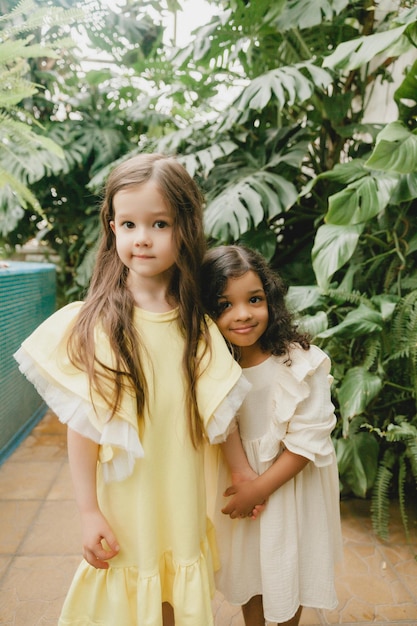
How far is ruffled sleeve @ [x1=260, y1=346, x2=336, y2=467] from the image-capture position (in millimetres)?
846

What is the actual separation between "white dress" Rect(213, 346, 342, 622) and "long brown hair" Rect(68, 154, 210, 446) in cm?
17

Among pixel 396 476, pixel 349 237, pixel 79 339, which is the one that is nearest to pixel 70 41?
pixel 79 339

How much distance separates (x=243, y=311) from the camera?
847mm

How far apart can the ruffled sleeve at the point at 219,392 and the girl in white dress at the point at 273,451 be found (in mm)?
90

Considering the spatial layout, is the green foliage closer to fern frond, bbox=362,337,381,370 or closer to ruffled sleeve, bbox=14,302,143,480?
fern frond, bbox=362,337,381,370

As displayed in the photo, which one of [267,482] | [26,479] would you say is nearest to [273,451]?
[267,482]

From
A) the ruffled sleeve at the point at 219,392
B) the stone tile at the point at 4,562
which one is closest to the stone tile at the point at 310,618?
the ruffled sleeve at the point at 219,392

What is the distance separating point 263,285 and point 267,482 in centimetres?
39

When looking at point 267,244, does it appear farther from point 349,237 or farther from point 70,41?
point 70,41

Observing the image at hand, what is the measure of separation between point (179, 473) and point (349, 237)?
1090 mm

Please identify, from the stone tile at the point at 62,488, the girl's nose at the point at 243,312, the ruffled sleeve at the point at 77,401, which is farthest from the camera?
the stone tile at the point at 62,488

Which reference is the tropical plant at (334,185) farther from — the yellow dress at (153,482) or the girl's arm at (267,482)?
the yellow dress at (153,482)

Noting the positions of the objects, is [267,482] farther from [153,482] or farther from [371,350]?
[371,350]

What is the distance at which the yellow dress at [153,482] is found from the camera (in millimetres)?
745
